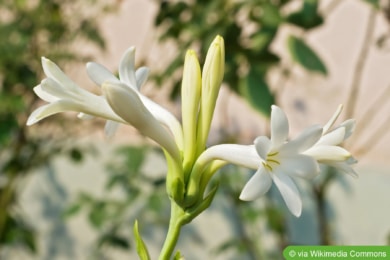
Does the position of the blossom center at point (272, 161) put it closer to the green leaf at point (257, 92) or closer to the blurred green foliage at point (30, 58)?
the green leaf at point (257, 92)

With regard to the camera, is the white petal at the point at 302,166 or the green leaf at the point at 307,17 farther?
the green leaf at the point at 307,17

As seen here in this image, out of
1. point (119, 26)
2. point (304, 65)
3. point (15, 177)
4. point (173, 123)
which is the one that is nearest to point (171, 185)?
point (173, 123)

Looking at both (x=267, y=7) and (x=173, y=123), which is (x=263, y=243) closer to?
(x=267, y=7)

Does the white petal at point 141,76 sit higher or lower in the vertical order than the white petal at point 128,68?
lower

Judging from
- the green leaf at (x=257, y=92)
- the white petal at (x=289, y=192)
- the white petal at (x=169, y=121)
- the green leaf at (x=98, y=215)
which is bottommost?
the green leaf at (x=98, y=215)

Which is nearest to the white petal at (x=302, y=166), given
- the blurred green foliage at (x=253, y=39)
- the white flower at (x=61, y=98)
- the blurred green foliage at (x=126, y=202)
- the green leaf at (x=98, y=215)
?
the white flower at (x=61, y=98)

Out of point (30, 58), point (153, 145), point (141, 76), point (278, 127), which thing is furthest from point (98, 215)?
point (278, 127)
